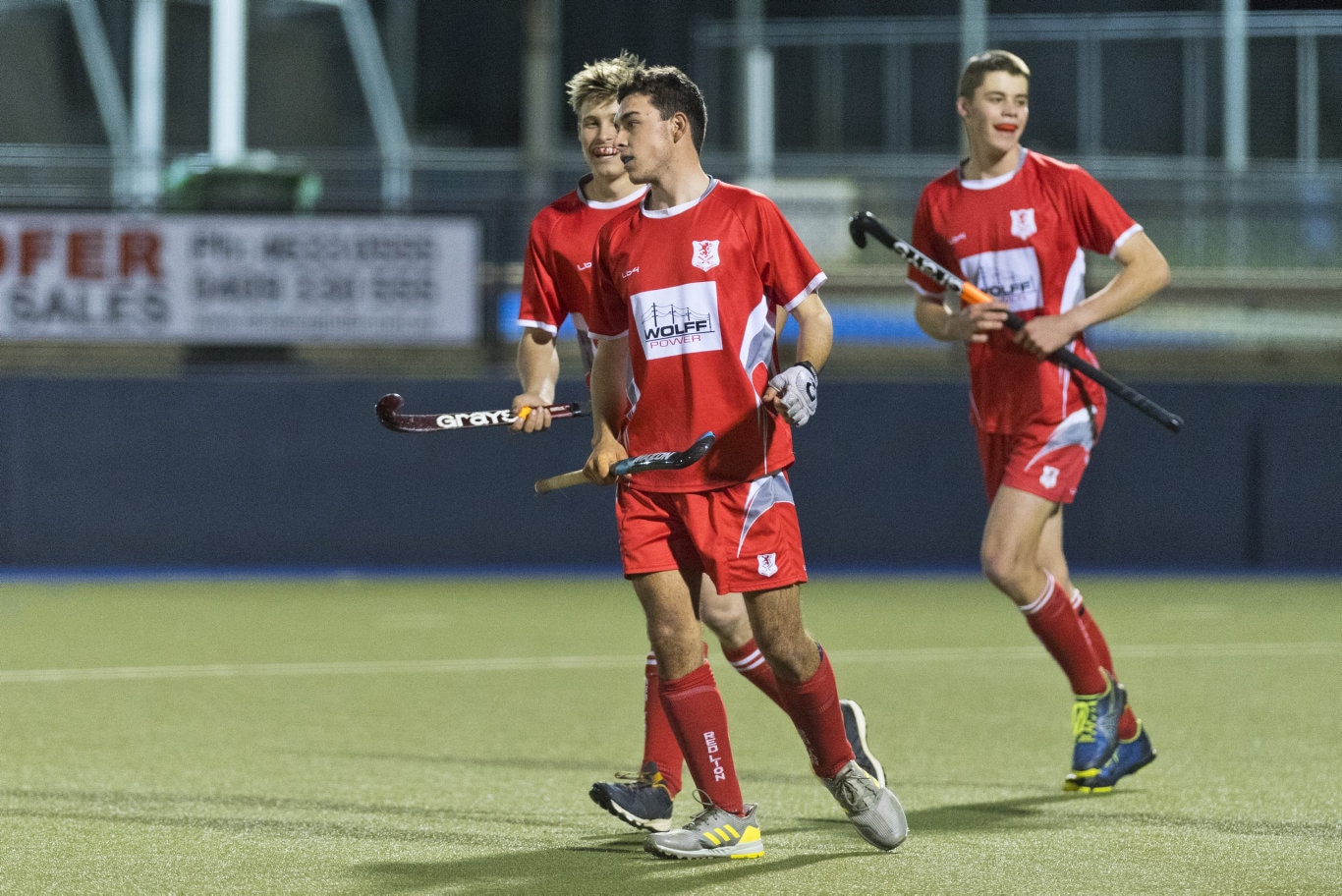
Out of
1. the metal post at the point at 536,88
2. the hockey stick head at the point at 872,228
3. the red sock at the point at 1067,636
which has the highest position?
the metal post at the point at 536,88

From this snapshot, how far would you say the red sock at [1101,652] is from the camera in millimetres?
6281

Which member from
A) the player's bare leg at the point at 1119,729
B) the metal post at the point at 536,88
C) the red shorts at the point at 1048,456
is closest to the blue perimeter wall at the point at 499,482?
the metal post at the point at 536,88

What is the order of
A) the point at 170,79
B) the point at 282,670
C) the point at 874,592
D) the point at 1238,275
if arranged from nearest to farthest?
1. the point at 282,670
2. the point at 874,592
3. the point at 1238,275
4. the point at 170,79

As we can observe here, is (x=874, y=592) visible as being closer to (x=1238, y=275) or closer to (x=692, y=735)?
(x=1238, y=275)

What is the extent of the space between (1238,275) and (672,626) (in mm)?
11866

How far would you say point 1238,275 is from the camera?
15.8 meters

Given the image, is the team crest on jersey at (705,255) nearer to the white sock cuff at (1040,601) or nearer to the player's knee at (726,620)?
the player's knee at (726,620)

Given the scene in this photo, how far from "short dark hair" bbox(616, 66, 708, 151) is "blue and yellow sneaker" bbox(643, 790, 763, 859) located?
178 cm

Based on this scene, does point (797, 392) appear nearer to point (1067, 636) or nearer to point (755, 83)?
point (1067, 636)

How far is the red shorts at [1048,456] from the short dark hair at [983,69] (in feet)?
3.73

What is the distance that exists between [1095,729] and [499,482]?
8.69 meters

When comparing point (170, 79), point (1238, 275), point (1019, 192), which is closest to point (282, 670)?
point (1019, 192)

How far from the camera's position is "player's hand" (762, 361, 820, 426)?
185 inches

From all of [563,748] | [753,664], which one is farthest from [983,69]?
[563,748]
